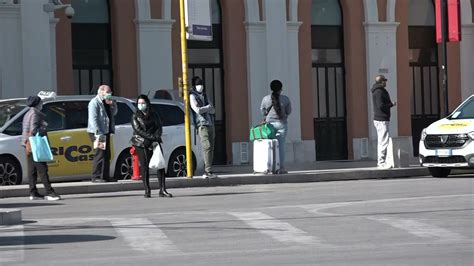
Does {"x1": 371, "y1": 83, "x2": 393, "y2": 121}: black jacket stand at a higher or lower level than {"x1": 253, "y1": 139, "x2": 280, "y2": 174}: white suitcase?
higher

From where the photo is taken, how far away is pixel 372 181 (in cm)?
2461

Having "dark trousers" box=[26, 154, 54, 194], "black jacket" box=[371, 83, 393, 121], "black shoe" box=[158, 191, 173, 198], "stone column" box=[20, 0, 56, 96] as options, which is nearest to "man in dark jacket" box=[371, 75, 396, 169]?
"black jacket" box=[371, 83, 393, 121]

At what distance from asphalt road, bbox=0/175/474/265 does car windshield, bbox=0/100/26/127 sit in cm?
260

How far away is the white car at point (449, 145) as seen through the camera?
78.5 feet

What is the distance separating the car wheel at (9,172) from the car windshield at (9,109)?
2.58ft

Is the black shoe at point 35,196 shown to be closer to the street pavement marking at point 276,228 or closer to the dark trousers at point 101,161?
the dark trousers at point 101,161

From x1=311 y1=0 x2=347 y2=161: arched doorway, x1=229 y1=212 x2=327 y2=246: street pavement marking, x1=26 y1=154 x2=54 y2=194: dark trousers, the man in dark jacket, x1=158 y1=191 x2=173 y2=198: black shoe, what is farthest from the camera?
x1=311 y1=0 x2=347 y2=161: arched doorway

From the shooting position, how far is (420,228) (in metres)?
14.2

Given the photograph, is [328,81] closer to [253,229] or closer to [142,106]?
[142,106]

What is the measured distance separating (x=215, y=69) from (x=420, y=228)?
18713mm

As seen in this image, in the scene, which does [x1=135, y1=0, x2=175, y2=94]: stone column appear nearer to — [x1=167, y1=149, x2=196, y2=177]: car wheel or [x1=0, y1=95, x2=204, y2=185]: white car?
[x1=167, y1=149, x2=196, y2=177]: car wheel

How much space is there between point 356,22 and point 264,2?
2892 mm

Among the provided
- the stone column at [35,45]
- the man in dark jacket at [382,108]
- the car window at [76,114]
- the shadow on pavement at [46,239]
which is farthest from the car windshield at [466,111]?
the shadow on pavement at [46,239]

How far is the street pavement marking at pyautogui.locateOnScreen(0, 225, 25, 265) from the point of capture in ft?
40.9
